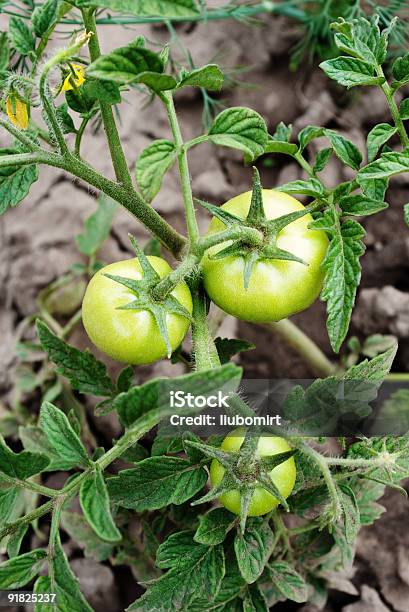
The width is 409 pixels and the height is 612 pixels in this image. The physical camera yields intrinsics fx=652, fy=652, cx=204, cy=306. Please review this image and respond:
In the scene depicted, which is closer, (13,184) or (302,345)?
(13,184)

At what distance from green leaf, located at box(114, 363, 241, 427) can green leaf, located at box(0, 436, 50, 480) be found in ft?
0.42

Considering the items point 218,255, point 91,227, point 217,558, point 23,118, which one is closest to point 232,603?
point 217,558

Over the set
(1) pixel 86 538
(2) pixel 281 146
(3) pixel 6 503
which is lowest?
(1) pixel 86 538

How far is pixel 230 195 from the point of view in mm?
1781

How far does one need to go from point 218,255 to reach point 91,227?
0.79 metres

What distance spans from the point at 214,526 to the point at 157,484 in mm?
106

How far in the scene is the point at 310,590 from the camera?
1.26 meters

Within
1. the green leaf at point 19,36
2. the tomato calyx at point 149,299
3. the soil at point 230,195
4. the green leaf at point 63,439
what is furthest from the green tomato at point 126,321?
the soil at point 230,195

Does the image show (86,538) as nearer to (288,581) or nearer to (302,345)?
(288,581)

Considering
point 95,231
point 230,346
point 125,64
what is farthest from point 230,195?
point 125,64

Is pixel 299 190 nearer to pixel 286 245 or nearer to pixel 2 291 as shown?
pixel 286 245

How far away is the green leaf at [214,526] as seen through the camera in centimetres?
90

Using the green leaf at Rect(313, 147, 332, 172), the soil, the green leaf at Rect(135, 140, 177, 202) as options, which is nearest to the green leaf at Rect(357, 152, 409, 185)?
the green leaf at Rect(313, 147, 332, 172)

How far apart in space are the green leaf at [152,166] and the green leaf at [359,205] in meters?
0.26
